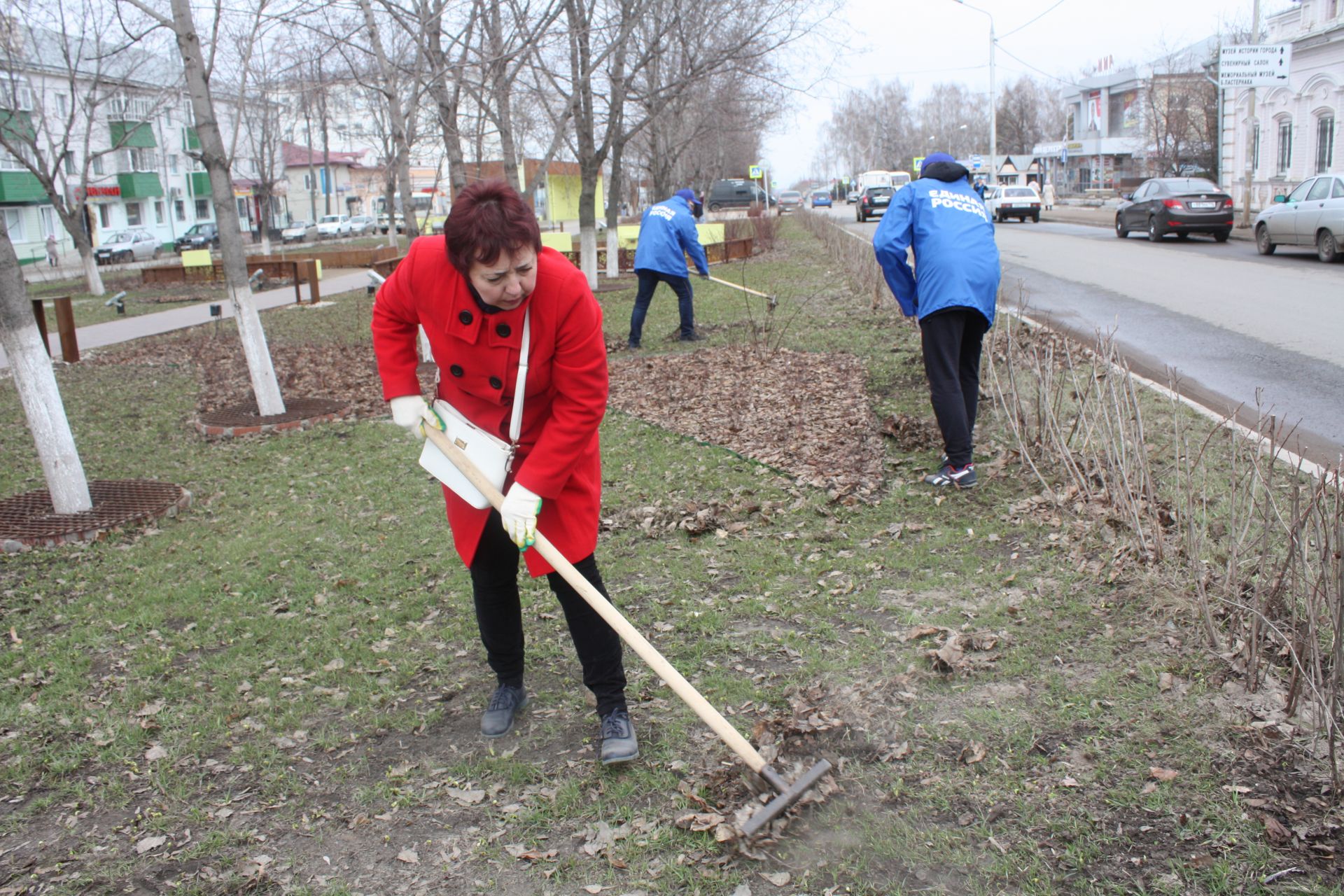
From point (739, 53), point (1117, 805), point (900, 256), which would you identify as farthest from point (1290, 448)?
point (739, 53)

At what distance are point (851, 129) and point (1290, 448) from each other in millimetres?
99792

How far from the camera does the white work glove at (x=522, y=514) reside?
8.84ft

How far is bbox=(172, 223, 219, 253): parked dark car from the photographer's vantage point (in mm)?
46875

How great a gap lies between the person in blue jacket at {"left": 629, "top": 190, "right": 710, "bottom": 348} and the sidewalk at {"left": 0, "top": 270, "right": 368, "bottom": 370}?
4.38 m

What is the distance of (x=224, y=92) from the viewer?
2083cm

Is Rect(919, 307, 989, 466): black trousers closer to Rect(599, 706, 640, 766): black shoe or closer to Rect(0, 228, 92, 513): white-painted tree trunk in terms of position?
Rect(599, 706, 640, 766): black shoe

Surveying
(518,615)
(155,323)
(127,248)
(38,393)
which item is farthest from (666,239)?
(127,248)

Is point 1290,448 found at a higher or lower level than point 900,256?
lower

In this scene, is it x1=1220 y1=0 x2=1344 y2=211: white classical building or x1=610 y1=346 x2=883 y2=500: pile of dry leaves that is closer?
x1=610 y1=346 x2=883 y2=500: pile of dry leaves

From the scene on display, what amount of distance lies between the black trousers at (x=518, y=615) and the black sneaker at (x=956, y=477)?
2595mm

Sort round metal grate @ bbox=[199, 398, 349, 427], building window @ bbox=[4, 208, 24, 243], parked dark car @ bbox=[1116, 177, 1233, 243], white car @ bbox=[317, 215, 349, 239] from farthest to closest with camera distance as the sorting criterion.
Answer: white car @ bbox=[317, 215, 349, 239], building window @ bbox=[4, 208, 24, 243], parked dark car @ bbox=[1116, 177, 1233, 243], round metal grate @ bbox=[199, 398, 349, 427]

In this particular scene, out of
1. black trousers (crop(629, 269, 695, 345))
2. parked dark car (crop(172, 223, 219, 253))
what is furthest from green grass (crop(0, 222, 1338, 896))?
parked dark car (crop(172, 223, 219, 253))

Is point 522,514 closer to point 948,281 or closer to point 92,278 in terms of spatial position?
point 948,281

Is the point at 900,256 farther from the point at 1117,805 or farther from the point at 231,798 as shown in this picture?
the point at 231,798
